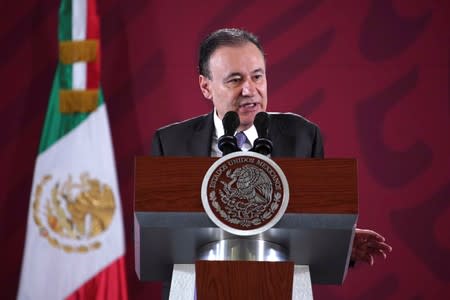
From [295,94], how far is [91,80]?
0.97m

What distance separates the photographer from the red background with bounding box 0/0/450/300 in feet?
13.2

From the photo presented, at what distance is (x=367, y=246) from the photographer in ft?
6.36

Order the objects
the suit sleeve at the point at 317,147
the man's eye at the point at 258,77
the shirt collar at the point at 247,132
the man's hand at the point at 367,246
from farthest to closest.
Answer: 1. the man's eye at the point at 258,77
2. the shirt collar at the point at 247,132
3. the suit sleeve at the point at 317,147
4. the man's hand at the point at 367,246

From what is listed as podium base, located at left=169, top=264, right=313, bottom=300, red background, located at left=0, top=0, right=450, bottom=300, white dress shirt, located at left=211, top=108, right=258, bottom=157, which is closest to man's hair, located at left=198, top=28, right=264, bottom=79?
white dress shirt, located at left=211, top=108, right=258, bottom=157

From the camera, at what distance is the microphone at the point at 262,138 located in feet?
5.53

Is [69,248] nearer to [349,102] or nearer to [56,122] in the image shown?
[56,122]

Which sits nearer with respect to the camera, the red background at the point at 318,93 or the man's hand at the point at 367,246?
the man's hand at the point at 367,246

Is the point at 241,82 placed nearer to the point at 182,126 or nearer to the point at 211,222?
the point at 182,126

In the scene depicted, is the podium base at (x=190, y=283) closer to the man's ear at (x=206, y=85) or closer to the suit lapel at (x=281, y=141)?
the suit lapel at (x=281, y=141)

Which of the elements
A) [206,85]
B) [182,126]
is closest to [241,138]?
[182,126]

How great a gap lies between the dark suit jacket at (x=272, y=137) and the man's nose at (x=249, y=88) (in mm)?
Result: 167

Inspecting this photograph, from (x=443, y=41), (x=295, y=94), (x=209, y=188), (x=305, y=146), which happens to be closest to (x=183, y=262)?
Answer: (x=209, y=188)

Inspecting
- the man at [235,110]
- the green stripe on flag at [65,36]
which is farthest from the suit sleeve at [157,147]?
the green stripe on flag at [65,36]

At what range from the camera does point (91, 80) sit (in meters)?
3.84
